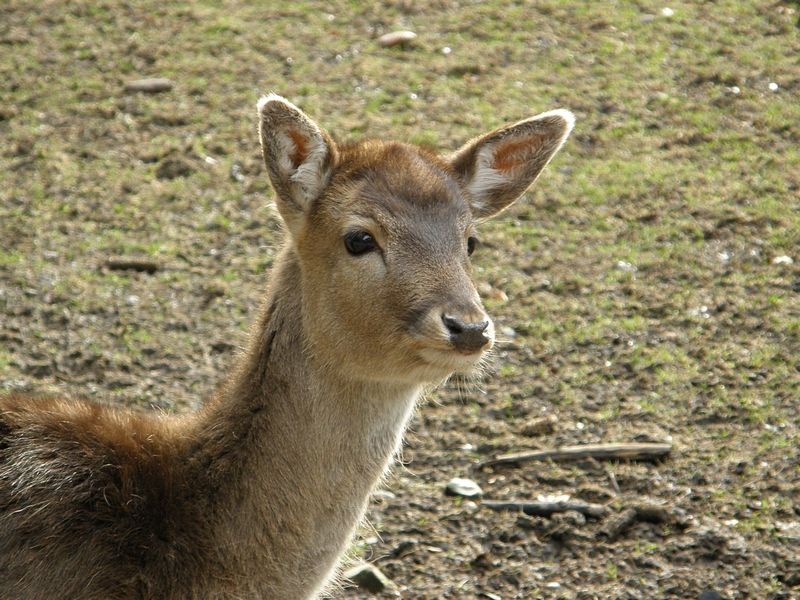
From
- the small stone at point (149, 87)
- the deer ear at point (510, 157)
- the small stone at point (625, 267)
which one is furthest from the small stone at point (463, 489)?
the small stone at point (149, 87)

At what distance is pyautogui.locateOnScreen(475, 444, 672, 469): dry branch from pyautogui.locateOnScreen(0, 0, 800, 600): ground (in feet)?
0.19

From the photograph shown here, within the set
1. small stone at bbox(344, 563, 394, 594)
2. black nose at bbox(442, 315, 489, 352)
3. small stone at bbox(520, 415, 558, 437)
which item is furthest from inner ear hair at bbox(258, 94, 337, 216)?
small stone at bbox(520, 415, 558, 437)

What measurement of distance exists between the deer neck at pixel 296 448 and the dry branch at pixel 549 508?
110 cm

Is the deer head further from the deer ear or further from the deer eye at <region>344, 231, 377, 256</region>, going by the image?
the deer ear

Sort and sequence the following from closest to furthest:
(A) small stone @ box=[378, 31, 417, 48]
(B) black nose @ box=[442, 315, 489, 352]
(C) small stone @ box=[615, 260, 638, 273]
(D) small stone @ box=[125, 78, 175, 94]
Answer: (B) black nose @ box=[442, 315, 489, 352], (C) small stone @ box=[615, 260, 638, 273], (D) small stone @ box=[125, 78, 175, 94], (A) small stone @ box=[378, 31, 417, 48]

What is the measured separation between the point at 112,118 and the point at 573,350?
420 centimetres

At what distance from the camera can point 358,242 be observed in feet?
13.1

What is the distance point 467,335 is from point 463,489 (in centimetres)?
173

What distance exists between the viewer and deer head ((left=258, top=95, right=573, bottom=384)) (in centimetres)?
377

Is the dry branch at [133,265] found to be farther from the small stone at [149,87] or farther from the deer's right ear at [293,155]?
the deer's right ear at [293,155]

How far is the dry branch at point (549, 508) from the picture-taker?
4898 mm

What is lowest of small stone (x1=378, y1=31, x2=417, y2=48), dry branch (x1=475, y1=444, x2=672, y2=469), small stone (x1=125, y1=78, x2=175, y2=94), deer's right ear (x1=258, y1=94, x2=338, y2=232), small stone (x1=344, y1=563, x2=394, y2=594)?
small stone (x1=344, y1=563, x2=394, y2=594)

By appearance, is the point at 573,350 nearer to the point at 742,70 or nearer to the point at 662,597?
the point at 662,597

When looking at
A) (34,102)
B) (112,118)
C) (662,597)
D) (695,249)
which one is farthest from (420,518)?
(34,102)
